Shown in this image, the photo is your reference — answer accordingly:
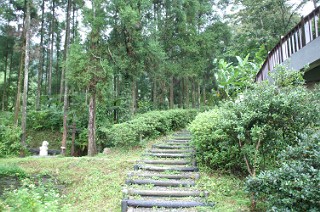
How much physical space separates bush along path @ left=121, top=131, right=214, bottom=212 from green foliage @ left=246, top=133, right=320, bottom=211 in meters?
1.51

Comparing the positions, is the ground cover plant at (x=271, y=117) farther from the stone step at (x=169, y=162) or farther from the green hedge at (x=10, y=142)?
the green hedge at (x=10, y=142)

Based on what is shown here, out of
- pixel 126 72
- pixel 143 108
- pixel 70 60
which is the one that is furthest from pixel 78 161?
pixel 143 108

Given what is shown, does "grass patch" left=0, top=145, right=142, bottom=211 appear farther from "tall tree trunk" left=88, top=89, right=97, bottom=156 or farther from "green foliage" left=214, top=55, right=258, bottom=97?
"green foliage" left=214, top=55, right=258, bottom=97

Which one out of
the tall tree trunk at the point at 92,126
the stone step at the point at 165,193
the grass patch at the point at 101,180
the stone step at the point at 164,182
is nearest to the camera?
the grass patch at the point at 101,180

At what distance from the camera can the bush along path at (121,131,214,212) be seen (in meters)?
5.16

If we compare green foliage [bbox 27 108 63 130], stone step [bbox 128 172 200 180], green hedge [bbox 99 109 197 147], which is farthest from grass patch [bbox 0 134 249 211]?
green foliage [bbox 27 108 63 130]

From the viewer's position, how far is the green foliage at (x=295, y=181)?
358 cm

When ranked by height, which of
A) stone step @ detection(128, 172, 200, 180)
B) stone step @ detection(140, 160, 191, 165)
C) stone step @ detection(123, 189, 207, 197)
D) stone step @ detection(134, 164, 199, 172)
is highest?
stone step @ detection(140, 160, 191, 165)

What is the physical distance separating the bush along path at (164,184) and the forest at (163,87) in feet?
2.43

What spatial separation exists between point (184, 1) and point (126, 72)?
20.5 feet

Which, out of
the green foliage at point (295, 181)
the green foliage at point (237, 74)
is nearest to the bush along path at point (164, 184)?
the green foliage at point (295, 181)

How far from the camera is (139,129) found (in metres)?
9.34

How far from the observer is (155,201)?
5227mm

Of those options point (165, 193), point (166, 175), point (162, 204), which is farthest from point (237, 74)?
point (162, 204)
